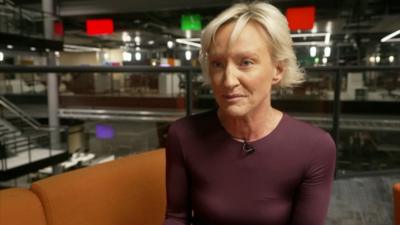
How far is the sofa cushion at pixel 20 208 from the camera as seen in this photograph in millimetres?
980

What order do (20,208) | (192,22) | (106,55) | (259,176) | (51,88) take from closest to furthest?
(20,208) < (259,176) < (51,88) < (192,22) < (106,55)

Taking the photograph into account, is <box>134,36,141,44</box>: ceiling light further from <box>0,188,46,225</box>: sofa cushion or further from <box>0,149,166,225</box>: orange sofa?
<box>0,188,46,225</box>: sofa cushion

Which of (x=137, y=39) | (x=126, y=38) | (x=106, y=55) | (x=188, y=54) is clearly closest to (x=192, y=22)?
(x=188, y=54)

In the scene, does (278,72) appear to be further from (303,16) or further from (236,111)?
(303,16)

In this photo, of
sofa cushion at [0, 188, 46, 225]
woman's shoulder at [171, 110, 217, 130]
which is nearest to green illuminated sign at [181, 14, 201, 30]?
woman's shoulder at [171, 110, 217, 130]

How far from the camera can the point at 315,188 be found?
1.13 meters

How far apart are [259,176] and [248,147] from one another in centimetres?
10

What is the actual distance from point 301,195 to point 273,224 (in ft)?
0.41

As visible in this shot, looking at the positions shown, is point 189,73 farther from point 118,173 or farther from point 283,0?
point 283,0

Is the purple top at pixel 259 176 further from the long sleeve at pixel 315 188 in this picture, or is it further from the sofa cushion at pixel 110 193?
the sofa cushion at pixel 110 193

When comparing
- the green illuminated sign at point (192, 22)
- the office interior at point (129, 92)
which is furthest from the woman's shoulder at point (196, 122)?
the green illuminated sign at point (192, 22)

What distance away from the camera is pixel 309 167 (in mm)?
1115

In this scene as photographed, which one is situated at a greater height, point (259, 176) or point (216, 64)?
point (216, 64)

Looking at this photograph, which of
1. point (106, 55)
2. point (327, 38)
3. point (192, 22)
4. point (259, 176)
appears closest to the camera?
point (259, 176)
